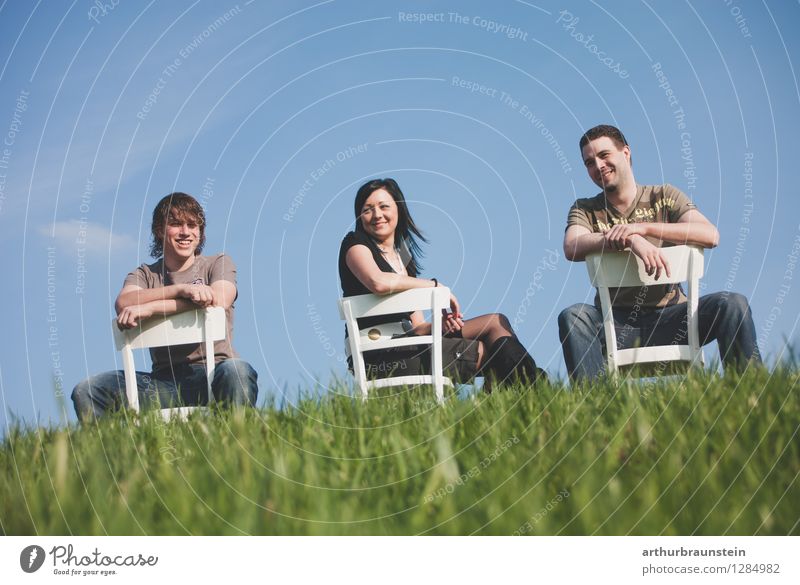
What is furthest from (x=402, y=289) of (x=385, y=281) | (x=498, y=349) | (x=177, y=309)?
(x=177, y=309)

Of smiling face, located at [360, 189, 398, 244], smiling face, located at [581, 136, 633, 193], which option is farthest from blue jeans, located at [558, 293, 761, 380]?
smiling face, located at [360, 189, 398, 244]

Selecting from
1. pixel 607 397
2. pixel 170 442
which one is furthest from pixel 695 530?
pixel 170 442

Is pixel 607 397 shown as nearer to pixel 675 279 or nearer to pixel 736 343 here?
pixel 675 279

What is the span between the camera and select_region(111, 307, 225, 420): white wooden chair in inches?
194

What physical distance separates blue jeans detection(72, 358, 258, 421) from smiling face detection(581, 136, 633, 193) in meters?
3.09

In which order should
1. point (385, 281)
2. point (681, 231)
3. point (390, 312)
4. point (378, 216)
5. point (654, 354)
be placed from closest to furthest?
1. point (654, 354)
2. point (681, 231)
3. point (390, 312)
4. point (385, 281)
5. point (378, 216)

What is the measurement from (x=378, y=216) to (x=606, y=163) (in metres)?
1.97

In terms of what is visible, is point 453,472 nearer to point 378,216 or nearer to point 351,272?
point 351,272

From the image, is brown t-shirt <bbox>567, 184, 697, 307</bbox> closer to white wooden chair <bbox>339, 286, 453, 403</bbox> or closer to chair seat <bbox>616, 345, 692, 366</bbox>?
chair seat <bbox>616, 345, 692, 366</bbox>

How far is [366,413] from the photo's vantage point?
3.81m

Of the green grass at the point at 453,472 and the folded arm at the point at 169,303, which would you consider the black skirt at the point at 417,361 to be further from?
the green grass at the point at 453,472

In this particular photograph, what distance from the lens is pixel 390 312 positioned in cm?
535

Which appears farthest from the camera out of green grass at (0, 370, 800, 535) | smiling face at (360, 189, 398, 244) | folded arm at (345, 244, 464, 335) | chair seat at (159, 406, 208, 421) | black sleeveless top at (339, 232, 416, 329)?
smiling face at (360, 189, 398, 244)
